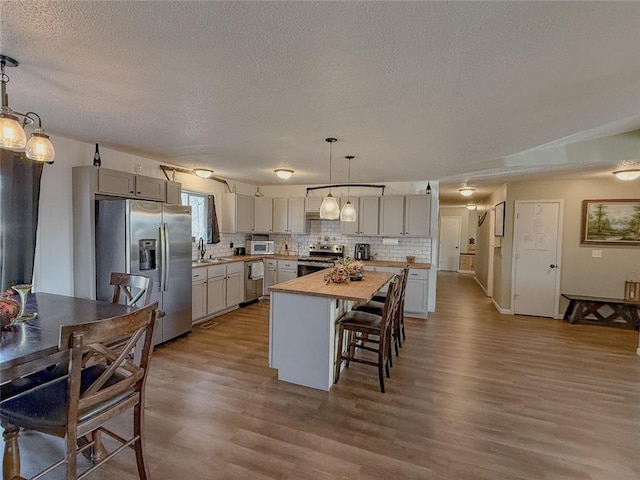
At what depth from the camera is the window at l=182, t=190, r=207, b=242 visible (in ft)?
17.8

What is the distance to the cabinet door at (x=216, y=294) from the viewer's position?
4.81m

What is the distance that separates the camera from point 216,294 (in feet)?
16.3

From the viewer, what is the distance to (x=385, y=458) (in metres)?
2.01

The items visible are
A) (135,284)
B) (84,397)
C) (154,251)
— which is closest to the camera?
(84,397)

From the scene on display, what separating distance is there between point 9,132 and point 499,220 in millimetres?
6868

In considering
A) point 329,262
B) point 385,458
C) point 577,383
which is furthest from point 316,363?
point 329,262

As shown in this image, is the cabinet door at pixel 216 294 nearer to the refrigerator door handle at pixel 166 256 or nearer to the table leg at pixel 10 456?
the refrigerator door handle at pixel 166 256

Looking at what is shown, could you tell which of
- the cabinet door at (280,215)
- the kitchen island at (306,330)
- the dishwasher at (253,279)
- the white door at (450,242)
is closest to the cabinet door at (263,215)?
the cabinet door at (280,215)

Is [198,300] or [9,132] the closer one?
[9,132]

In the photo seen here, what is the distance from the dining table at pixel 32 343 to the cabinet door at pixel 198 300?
2.38 metres

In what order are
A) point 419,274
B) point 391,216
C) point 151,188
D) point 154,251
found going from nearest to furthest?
1. point 154,251
2. point 151,188
3. point 419,274
4. point 391,216

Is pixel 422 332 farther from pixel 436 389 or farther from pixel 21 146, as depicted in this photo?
pixel 21 146

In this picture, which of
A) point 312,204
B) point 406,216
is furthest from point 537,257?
point 312,204

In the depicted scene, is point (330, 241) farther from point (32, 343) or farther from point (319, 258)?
point (32, 343)
